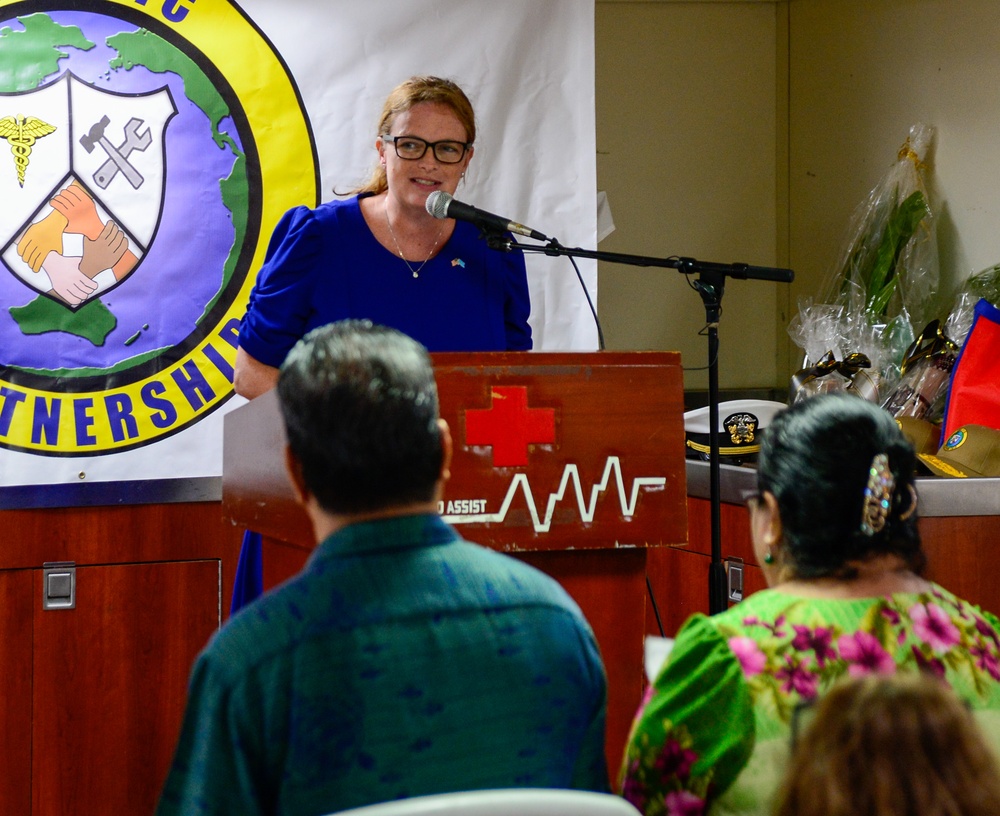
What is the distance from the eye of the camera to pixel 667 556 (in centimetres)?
312

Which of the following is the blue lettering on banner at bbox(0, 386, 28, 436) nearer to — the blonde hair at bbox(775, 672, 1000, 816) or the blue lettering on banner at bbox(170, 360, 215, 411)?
the blue lettering on banner at bbox(170, 360, 215, 411)

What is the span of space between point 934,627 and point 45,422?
2.31m

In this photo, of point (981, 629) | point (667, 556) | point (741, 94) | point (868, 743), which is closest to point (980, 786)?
point (868, 743)

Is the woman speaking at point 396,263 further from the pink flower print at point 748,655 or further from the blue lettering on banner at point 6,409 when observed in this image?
the pink flower print at point 748,655

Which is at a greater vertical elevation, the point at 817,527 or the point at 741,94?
the point at 741,94

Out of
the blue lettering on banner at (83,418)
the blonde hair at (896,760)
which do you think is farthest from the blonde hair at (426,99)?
the blonde hair at (896,760)

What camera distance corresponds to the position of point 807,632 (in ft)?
4.00

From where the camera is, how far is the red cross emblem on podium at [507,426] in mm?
1559

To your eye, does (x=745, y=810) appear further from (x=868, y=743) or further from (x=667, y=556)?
(x=667, y=556)

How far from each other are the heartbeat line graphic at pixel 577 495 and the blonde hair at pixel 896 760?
720 mm

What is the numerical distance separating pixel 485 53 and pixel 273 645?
2465mm

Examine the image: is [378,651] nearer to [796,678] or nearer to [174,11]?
[796,678]

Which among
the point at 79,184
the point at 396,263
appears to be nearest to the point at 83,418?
the point at 79,184

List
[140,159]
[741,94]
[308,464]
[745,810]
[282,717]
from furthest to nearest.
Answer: [741,94], [140,159], [745,810], [308,464], [282,717]
